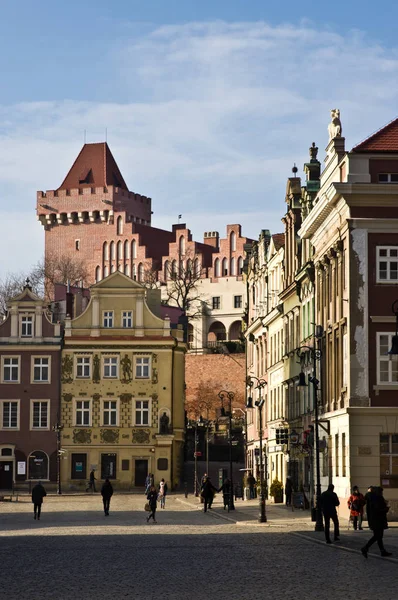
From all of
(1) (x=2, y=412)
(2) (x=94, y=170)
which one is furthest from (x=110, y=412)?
(2) (x=94, y=170)

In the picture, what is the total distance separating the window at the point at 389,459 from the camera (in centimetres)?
4803

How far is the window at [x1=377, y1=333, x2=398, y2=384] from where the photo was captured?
1944 inches

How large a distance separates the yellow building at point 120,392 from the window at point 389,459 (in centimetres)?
3988

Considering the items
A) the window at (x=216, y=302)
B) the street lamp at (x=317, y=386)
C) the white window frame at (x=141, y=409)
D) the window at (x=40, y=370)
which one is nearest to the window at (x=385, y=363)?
the street lamp at (x=317, y=386)

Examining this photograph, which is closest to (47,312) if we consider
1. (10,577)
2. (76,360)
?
(76,360)

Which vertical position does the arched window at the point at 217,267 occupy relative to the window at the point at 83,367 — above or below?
above

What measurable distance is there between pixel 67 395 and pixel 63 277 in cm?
6191

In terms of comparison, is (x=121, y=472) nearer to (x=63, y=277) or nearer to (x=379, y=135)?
(x=379, y=135)

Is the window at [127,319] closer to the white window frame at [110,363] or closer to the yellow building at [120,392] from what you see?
the yellow building at [120,392]

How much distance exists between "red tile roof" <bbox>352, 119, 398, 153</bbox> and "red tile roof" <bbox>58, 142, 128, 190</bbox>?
11642 cm

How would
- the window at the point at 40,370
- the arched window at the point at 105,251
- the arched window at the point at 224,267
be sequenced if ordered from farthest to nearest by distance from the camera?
the arched window at the point at 105,251 → the arched window at the point at 224,267 → the window at the point at 40,370

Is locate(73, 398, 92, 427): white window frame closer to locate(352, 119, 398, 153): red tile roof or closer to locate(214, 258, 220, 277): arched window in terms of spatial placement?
locate(352, 119, 398, 153): red tile roof

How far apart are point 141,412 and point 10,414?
321 inches

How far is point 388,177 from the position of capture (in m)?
50.3
